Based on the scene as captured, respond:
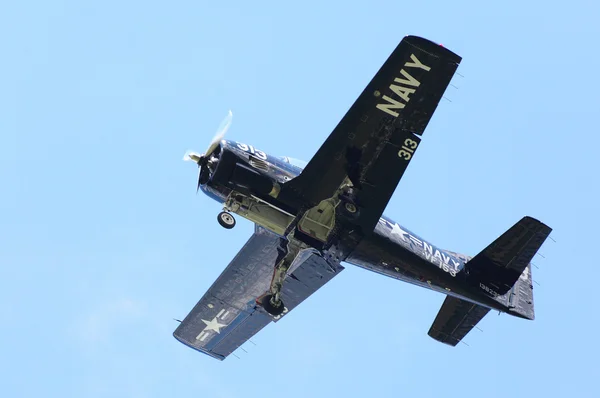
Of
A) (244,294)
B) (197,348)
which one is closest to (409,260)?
(244,294)

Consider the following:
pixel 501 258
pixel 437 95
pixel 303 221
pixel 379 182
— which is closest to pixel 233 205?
pixel 303 221

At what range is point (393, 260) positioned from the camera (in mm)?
27156

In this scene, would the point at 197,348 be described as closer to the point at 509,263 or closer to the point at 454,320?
the point at 454,320

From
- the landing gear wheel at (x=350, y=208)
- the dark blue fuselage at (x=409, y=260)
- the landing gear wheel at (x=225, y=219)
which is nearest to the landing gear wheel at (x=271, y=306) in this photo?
the dark blue fuselage at (x=409, y=260)

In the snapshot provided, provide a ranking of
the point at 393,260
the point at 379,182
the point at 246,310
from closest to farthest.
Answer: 1. the point at 379,182
2. the point at 393,260
3. the point at 246,310

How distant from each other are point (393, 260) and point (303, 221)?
3.00 meters

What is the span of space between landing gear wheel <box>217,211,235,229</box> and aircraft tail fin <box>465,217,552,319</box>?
287 inches

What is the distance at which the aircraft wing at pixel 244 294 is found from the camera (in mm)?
29000

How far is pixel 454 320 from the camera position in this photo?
2877cm

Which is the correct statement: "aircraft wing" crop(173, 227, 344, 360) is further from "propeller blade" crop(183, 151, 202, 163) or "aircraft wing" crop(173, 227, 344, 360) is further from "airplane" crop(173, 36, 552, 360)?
"propeller blade" crop(183, 151, 202, 163)

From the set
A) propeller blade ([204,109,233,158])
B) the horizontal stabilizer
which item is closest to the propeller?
propeller blade ([204,109,233,158])

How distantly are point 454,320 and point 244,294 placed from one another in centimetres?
687

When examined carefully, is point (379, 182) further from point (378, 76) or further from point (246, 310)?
point (246, 310)

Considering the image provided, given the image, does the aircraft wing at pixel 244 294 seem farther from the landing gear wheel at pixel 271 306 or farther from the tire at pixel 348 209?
the tire at pixel 348 209
